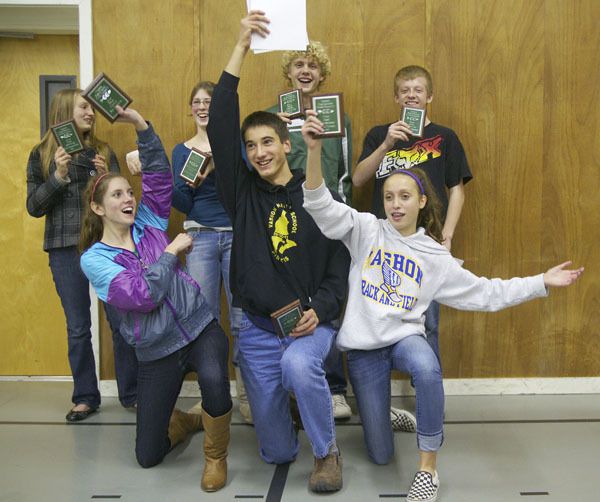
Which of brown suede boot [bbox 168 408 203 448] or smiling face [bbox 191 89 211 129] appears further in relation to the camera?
smiling face [bbox 191 89 211 129]

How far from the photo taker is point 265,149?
2.79 m

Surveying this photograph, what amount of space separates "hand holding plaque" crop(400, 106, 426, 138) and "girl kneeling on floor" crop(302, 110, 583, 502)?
0.97 ft

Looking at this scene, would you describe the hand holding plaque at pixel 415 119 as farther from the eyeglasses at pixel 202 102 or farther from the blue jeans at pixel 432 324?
the eyeglasses at pixel 202 102

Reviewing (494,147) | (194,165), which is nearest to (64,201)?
(194,165)

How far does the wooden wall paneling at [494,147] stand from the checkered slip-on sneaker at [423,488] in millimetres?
1400

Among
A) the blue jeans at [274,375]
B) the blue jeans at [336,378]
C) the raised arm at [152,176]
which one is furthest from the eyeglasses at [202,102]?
the blue jeans at [336,378]

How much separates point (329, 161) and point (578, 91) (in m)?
1.52

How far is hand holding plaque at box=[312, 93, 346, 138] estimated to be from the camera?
255cm

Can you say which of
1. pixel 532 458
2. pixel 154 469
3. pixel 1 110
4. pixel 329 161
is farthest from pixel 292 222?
pixel 1 110

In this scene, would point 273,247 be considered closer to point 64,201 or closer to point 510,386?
point 64,201

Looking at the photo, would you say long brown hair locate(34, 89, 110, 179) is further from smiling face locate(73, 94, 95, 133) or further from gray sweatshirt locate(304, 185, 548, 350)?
gray sweatshirt locate(304, 185, 548, 350)

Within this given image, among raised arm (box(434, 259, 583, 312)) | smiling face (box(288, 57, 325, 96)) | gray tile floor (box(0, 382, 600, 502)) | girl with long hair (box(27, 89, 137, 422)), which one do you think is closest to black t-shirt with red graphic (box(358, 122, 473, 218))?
smiling face (box(288, 57, 325, 96))

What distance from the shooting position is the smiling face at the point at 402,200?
2.76 m

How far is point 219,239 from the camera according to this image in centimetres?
342
